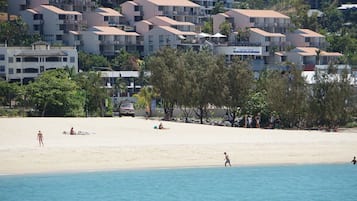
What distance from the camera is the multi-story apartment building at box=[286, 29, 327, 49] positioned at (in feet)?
364

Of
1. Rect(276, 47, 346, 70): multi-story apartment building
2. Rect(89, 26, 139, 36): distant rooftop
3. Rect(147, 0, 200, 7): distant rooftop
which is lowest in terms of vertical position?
Rect(276, 47, 346, 70): multi-story apartment building

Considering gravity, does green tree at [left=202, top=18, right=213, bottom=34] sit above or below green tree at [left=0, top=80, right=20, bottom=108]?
above

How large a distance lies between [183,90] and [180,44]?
3761 centimetres

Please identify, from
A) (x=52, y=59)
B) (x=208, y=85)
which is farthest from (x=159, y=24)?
(x=208, y=85)

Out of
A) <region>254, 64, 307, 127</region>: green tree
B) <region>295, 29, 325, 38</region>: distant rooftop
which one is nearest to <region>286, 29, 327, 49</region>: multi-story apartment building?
<region>295, 29, 325, 38</region>: distant rooftop

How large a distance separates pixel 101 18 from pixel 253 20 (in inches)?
694

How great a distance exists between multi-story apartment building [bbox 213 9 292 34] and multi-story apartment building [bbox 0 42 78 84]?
27899 mm

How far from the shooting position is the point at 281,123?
2400 inches

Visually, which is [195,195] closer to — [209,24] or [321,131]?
[321,131]

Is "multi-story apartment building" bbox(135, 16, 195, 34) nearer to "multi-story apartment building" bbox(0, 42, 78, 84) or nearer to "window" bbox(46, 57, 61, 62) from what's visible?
"multi-story apartment building" bbox(0, 42, 78, 84)

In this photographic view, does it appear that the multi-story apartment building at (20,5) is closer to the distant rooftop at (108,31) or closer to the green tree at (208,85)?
the distant rooftop at (108,31)

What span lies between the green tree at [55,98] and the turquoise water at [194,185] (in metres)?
20.8

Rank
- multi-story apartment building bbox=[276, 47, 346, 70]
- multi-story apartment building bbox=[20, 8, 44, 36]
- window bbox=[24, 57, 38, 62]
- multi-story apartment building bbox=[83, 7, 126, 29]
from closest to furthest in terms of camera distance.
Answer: window bbox=[24, 57, 38, 62] < multi-story apartment building bbox=[20, 8, 44, 36] < multi-story apartment building bbox=[276, 47, 346, 70] < multi-story apartment building bbox=[83, 7, 126, 29]

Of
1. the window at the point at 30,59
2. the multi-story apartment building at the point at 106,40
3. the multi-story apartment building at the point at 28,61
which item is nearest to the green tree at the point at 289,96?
the multi-story apartment building at the point at 28,61
